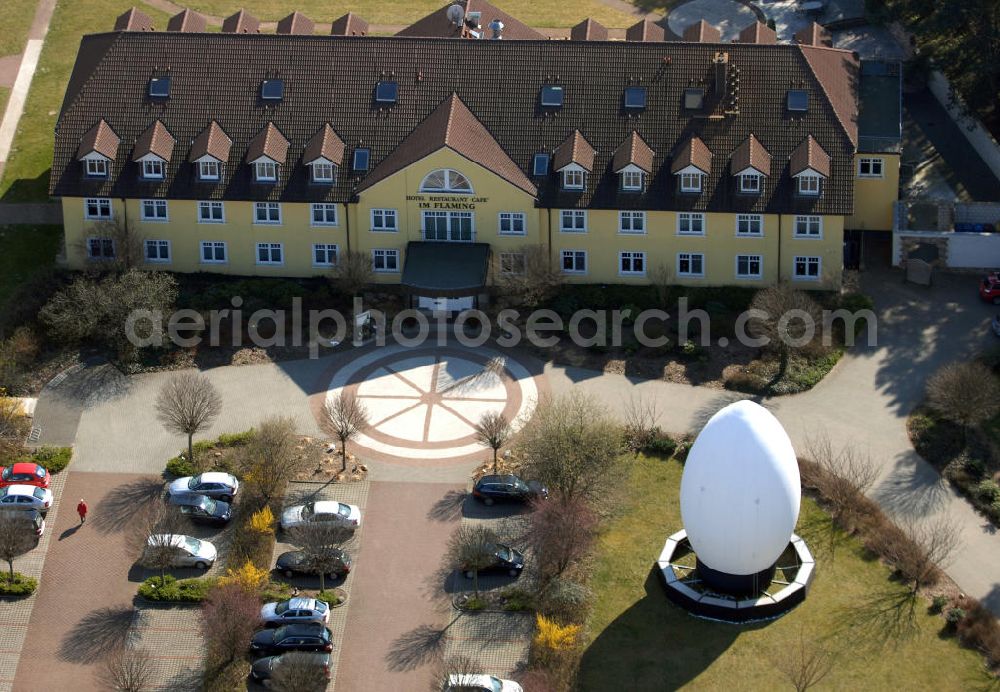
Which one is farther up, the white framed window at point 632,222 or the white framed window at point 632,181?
the white framed window at point 632,181

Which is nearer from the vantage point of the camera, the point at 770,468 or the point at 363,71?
the point at 770,468

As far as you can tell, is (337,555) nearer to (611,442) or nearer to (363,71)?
(611,442)

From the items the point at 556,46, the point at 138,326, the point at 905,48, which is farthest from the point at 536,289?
the point at 905,48

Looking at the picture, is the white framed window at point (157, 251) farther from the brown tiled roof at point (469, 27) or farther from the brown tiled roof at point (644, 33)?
the brown tiled roof at point (644, 33)

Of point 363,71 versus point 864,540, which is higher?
point 363,71

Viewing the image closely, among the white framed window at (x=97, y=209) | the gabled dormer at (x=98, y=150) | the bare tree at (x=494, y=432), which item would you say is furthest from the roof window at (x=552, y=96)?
the white framed window at (x=97, y=209)

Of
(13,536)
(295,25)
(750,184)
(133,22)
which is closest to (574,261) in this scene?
(750,184)

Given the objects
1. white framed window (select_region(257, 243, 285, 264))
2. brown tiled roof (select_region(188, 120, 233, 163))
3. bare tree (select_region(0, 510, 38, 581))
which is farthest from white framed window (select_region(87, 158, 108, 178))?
bare tree (select_region(0, 510, 38, 581))
